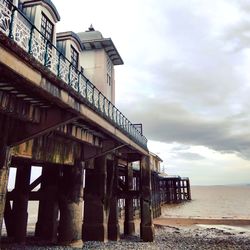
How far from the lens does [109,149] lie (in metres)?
11.5

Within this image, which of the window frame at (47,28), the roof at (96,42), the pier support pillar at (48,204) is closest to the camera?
the window frame at (47,28)

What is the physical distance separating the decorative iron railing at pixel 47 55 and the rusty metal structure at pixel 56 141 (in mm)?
21

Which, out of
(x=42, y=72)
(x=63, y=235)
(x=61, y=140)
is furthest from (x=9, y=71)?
(x=63, y=235)

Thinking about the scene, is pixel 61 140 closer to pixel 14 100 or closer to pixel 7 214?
pixel 14 100

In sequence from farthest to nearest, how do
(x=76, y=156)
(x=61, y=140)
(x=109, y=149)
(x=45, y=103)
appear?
(x=109, y=149)
(x=76, y=156)
(x=61, y=140)
(x=45, y=103)

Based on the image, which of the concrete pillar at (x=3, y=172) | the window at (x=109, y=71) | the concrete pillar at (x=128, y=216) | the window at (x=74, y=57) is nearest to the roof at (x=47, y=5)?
the window at (x=74, y=57)

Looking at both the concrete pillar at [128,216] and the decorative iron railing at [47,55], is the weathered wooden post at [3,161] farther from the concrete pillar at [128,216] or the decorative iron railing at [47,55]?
the concrete pillar at [128,216]

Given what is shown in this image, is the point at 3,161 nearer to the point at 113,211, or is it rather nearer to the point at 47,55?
the point at 47,55

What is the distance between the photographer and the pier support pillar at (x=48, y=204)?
11.4 metres

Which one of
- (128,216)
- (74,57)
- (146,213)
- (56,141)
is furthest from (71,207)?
(128,216)

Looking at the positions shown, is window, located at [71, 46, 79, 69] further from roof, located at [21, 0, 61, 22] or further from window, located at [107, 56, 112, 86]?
window, located at [107, 56, 112, 86]

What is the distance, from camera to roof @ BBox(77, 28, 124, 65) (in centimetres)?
1686

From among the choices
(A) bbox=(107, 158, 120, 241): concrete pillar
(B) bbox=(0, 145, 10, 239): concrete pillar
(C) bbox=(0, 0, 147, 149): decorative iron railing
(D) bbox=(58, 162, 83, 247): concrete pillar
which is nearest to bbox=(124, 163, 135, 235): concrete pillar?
(A) bbox=(107, 158, 120, 241): concrete pillar

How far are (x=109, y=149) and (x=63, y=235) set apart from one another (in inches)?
152
